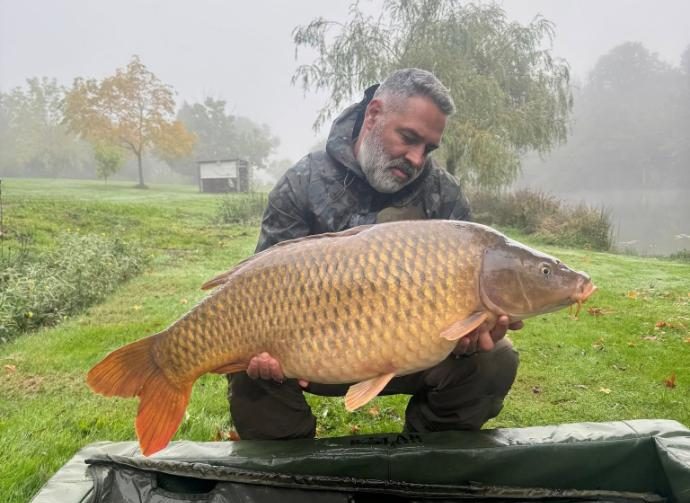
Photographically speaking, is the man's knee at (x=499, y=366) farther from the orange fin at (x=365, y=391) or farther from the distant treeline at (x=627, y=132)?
the distant treeline at (x=627, y=132)

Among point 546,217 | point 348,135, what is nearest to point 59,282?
point 348,135

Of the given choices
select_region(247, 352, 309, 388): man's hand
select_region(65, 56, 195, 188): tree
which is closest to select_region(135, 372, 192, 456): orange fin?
select_region(247, 352, 309, 388): man's hand

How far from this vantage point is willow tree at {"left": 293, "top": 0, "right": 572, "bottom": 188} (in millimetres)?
10469

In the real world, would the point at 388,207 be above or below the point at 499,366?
above

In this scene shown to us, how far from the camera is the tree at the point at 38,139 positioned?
31438 millimetres

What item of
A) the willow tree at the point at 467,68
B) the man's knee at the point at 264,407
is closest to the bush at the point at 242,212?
the willow tree at the point at 467,68

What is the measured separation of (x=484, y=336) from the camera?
1.17 m

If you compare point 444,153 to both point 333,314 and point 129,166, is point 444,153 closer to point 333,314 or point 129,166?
point 333,314

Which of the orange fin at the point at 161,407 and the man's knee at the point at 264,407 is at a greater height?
the orange fin at the point at 161,407

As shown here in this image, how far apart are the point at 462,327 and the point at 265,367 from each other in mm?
428

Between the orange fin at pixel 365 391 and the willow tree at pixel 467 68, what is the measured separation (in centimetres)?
976

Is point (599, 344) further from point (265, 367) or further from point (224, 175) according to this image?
point (224, 175)

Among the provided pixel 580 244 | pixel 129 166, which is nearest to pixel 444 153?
pixel 580 244

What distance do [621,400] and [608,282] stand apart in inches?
131
